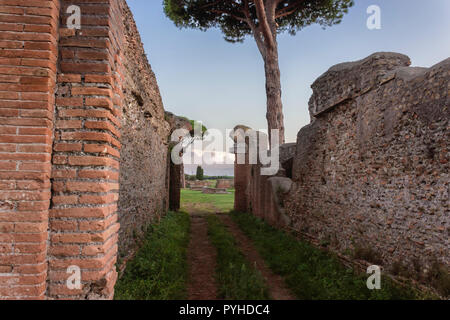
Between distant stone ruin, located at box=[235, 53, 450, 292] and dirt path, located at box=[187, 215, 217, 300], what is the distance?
8.25 ft

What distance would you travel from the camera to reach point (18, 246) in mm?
2365

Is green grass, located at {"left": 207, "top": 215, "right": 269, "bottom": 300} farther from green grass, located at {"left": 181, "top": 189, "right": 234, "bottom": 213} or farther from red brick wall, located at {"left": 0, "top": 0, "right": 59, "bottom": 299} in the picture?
green grass, located at {"left": 181, "top": 189, "right": 234, "bottom": 213}

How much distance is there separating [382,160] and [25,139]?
16.1 ft

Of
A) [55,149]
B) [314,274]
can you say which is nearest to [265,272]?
[314,274]

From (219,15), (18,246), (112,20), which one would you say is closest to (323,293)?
(18,246)

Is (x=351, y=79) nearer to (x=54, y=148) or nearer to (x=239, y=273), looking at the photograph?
(x=239, y=273)

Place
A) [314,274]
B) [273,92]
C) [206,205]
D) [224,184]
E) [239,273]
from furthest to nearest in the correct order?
[224,184] < [206,205] < [273,92] < [314,274] < [239,273]

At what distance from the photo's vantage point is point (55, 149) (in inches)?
100

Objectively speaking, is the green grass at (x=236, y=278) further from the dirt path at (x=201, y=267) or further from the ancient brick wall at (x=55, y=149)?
the ancient brick wall at (x=55, y=149)

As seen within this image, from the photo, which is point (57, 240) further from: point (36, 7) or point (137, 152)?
point (137, 152)

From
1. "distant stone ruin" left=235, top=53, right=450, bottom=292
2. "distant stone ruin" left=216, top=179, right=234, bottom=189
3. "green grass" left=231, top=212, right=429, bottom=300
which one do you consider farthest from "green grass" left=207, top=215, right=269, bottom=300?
"distant stone ruin" left=216, top=179, right=234, bottom=189

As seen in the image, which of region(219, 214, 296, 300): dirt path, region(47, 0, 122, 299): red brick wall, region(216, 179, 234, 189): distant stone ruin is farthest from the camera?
region(216, 179, 234, 189): distant stone ruin

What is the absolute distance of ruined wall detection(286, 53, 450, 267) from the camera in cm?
377

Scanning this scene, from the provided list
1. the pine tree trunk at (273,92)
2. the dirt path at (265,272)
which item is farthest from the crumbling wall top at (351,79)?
the pine tree trunk at (273,92)
